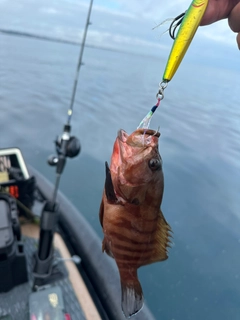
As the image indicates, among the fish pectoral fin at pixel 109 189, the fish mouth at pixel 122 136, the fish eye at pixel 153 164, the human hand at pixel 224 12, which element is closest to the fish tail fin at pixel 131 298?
the fish pectoral fin at pixel 109 189

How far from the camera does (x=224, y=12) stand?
147 cm

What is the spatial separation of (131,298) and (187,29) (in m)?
1.02

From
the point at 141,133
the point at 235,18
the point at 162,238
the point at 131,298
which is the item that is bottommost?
the point at 131,298

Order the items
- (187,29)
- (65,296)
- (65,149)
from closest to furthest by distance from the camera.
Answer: (187,29) < (65,296) < (65,149)

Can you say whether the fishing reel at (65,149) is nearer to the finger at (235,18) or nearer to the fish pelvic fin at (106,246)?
the fish pelvic fin at (106,246)

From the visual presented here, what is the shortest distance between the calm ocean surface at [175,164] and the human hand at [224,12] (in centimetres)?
316

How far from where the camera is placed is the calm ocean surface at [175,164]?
3.79m

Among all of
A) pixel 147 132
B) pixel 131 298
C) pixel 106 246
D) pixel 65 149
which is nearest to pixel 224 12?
pixel 147 132

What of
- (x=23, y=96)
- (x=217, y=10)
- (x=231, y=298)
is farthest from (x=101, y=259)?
(x=23, y=96)

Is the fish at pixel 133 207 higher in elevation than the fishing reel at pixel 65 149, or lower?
higher

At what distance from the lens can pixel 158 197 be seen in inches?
48.6

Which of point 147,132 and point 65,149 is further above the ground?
point 147,132

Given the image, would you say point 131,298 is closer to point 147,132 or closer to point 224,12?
point 147,132

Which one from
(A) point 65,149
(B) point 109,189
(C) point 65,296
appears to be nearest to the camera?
(B) point 109,189
